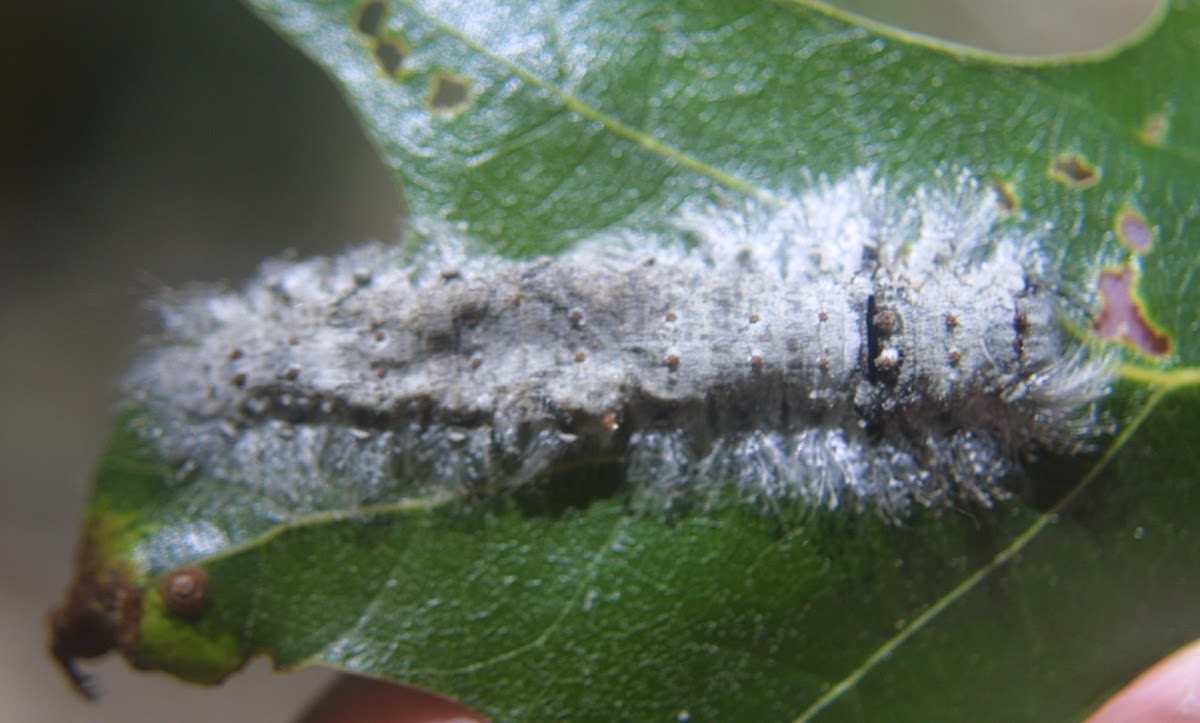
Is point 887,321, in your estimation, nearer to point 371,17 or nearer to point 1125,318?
point 1125,318

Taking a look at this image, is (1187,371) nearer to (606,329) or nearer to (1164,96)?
(1164,96)

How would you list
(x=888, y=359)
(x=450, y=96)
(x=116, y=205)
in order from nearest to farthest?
(x=888, y=359) < (x=450, y=96) < (x=116, y=205)

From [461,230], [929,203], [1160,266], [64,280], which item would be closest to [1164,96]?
[1160,266]

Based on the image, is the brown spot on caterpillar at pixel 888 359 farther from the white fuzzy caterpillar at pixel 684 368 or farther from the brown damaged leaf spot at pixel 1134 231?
the brown damaged leaf spot at pixel 1134 231

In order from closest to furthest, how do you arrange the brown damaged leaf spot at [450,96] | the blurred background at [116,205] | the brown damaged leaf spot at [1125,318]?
the brown damaged leaf spot at [1125,318], the brown damaged leaf spot at [450,96], the blurred background at [116,205]

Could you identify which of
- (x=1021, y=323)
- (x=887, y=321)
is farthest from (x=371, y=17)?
(x=1021, y=323)

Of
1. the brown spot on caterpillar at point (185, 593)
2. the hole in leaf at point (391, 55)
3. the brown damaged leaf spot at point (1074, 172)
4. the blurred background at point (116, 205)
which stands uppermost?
the blurred background at point (116, 205)

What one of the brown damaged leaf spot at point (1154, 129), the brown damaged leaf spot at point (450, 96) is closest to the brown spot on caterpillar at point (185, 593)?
the brown damaged leaf spot at point (450, 96)
